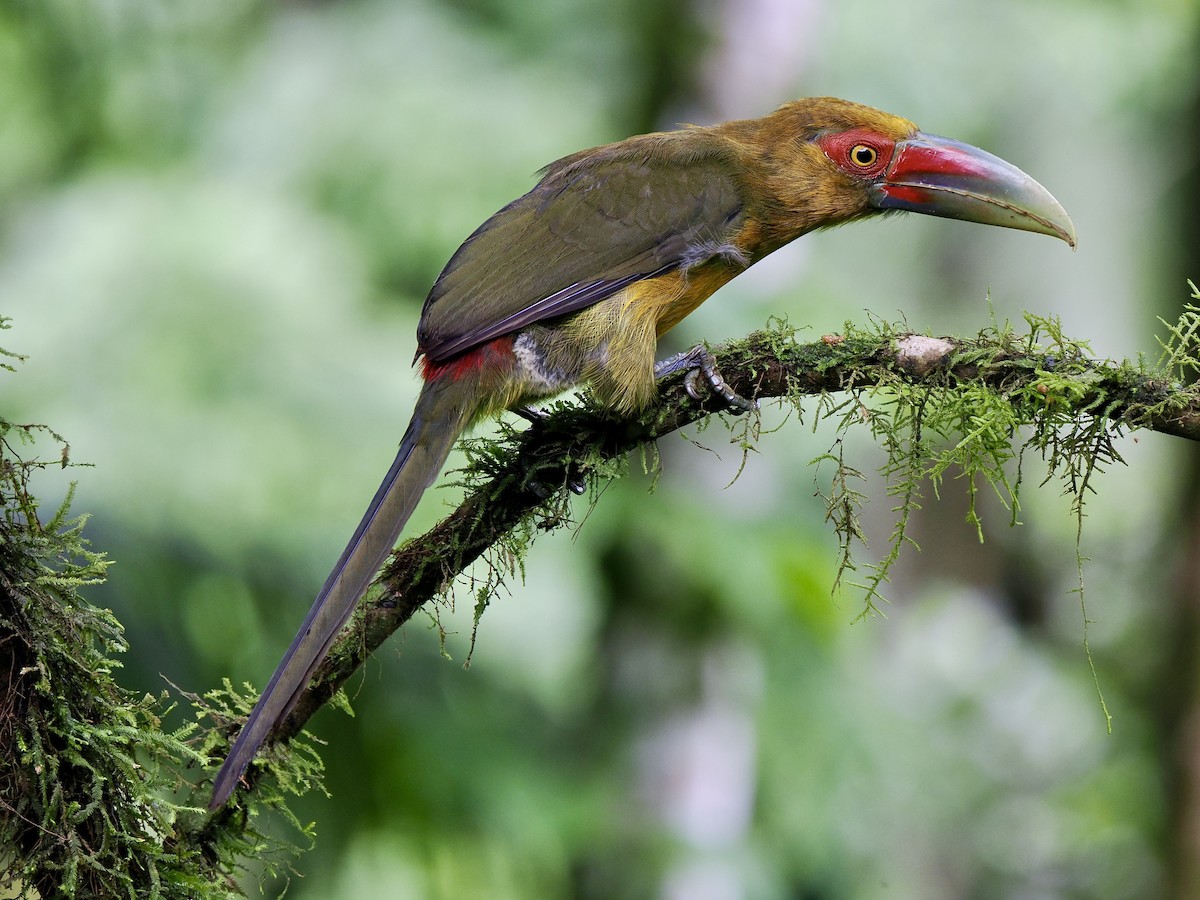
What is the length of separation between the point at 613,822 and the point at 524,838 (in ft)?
1.15

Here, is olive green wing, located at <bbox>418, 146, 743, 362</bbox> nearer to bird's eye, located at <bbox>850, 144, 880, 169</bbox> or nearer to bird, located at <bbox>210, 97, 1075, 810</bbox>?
bird, located at <bbox>210, 97, 1075, 810</bbox>

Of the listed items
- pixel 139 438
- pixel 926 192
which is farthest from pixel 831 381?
pixel 139 438

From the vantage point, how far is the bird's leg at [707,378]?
85.2 inches

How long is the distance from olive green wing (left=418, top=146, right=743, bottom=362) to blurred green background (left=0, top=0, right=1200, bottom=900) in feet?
4.97

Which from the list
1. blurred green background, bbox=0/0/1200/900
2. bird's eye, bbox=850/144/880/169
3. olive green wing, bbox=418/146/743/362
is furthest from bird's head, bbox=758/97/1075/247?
blurred green background, bbox=0/0/1200/900

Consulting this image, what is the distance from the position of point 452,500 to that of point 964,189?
104 inches

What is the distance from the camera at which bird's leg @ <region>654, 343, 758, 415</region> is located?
7.10 feet

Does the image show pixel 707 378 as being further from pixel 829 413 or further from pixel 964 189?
A: pixel 964 189

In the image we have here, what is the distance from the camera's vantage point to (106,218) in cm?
541

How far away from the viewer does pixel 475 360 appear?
2.72 m

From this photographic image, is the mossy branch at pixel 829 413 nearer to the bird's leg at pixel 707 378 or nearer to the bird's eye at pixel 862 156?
the bird's leg at pixel 707 378

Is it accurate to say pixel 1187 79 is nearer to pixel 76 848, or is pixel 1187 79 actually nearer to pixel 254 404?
pixel 254 404

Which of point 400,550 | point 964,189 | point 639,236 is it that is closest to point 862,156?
point 964,189

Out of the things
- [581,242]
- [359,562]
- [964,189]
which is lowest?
[359,562]
